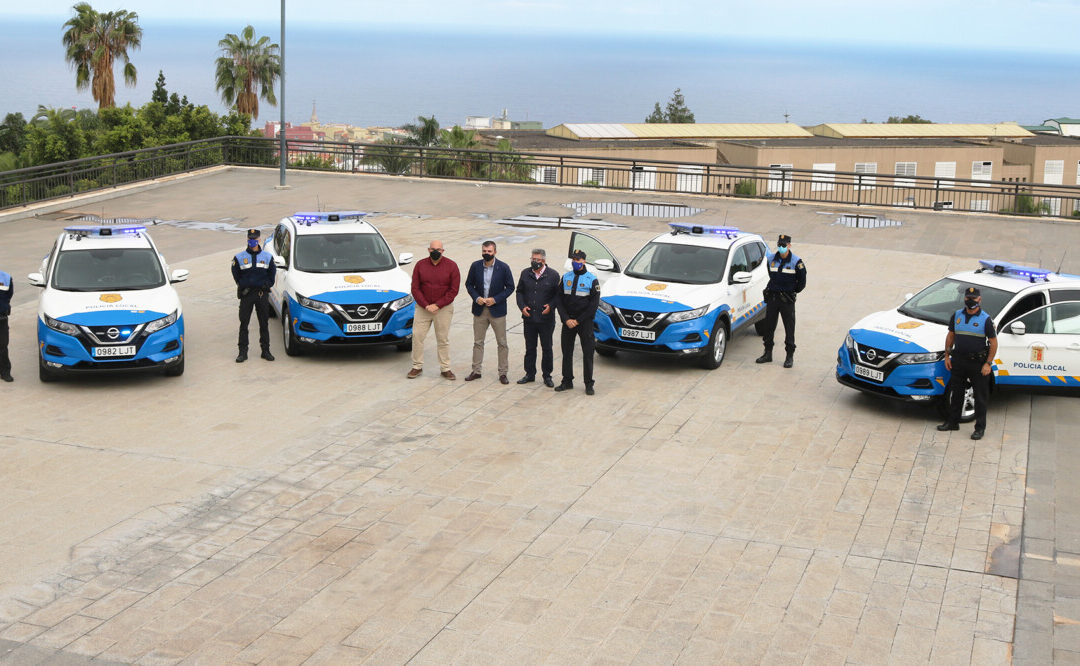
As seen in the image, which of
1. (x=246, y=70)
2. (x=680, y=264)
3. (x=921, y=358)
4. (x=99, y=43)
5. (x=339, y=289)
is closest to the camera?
(x=921, y=358)

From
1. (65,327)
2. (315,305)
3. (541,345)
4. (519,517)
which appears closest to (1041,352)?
(541,345)

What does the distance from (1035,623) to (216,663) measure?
221 inches

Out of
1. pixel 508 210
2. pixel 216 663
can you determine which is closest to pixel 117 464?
pixel 216 663

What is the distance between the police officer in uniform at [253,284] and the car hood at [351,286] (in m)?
0.40

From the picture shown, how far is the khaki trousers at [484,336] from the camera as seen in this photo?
1389cm

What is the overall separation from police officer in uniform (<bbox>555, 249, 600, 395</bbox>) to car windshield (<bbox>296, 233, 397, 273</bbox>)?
3.10m

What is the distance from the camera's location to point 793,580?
8.66 m

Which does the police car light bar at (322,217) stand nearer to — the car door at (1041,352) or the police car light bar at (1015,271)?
the police car light bar at (1015,271)

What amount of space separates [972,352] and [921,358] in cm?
78

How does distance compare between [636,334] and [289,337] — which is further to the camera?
[289,337]

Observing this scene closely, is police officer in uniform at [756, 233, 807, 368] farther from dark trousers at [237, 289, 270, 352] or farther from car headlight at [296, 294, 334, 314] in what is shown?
dark trousers at [237, 289, 270, 352]

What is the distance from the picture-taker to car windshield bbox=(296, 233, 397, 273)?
1526 centimetres

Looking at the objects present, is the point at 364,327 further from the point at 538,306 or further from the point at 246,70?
the point at 246,70

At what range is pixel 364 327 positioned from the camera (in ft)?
47.3
